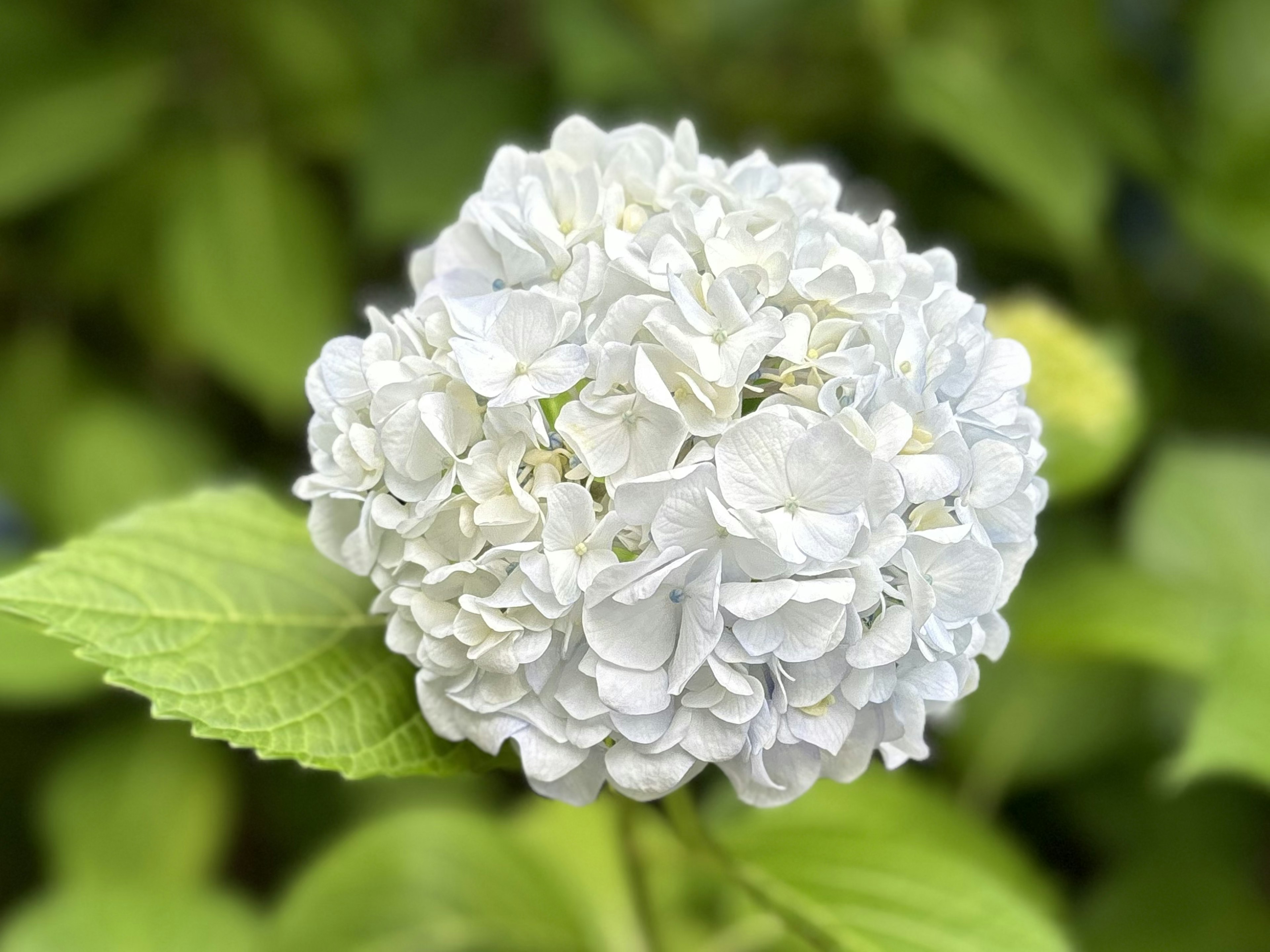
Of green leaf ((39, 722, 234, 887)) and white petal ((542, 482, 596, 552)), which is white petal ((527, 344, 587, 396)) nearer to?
white petal ((542, 482, 596, 552))

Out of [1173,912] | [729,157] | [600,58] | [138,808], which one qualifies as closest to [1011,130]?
[729,157]

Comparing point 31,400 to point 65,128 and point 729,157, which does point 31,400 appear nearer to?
point 65,128

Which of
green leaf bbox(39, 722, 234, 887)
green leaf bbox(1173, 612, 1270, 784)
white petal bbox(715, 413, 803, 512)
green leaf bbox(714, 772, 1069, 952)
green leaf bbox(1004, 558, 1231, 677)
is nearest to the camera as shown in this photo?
white petal bbox(715, 413, 803, 512)

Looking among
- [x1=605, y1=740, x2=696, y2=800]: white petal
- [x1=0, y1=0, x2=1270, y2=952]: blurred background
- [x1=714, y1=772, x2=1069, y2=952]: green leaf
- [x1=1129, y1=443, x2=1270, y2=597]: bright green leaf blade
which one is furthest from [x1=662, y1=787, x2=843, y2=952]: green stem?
[x1=1129, y1=443, x2=1270, y2=597]: bright green leaf blade

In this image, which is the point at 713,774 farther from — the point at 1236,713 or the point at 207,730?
the point at 207,730

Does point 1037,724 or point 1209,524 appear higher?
point 1209,524

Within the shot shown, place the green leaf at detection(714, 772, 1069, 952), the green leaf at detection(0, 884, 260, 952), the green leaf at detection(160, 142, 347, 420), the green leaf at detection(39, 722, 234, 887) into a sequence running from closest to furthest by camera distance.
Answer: the green leaf at detection(714, 772, 1069, 952)
the green leaf at detection(0, 884, 260, 952)
the green leaf at detection(39, 722, 234, 887)
the green leaf at detection(160, 142, 347, 420)

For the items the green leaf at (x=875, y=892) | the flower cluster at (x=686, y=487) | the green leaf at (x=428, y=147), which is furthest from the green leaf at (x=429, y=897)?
the green leaf at (x=428, y=147)
